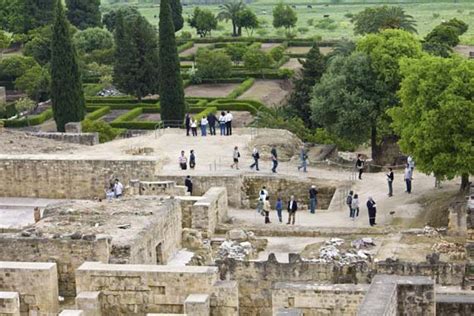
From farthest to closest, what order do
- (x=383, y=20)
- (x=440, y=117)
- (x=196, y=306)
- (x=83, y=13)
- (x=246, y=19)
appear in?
(x=246, y=19), (x=83, y=13), (x=383, y=20), (x=440, y=117), (x=196, y=306)

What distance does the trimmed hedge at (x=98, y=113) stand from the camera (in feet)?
167

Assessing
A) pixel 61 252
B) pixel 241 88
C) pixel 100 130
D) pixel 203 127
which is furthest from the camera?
pixel 241 88

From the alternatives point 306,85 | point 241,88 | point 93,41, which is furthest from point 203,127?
point 93,41

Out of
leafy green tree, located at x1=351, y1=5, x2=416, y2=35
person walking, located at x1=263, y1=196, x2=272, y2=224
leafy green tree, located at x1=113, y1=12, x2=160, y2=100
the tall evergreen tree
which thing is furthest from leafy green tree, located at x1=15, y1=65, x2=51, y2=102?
person walking, located at x1=263, y1=196, x2=272, y2=224

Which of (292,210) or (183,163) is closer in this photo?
(292,210)

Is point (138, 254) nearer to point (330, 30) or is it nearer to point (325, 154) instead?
point (325, 154)

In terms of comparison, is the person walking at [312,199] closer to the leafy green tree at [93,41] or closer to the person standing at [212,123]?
the person standing at [212,123]

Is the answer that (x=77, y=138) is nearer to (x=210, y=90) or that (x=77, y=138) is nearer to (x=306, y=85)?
(x=306, y=85)

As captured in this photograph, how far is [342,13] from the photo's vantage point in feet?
428

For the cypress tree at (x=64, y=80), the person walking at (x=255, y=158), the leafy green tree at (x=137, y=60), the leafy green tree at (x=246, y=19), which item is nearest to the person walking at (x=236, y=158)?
the person walking at (x=255, y=158)

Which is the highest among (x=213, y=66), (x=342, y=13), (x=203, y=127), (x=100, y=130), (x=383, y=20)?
(x=383, y=20)

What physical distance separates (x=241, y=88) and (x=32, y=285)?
40069 millimetres

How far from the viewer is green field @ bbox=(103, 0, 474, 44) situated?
325ft

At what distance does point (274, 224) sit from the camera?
27.6 m
